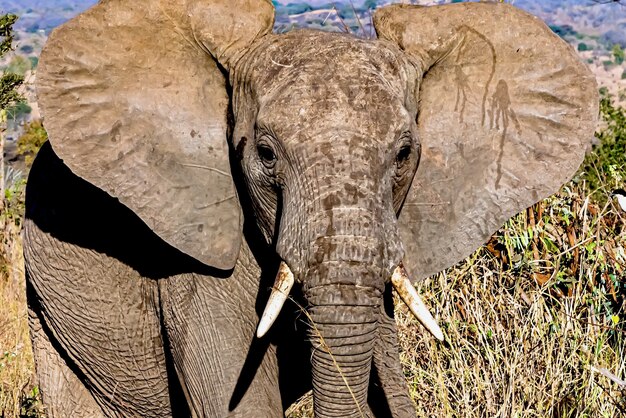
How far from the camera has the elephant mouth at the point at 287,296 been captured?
390cm

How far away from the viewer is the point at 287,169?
4074 millimetres

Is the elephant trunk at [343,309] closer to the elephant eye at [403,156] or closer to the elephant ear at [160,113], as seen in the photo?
the elephant eye at [403,156]

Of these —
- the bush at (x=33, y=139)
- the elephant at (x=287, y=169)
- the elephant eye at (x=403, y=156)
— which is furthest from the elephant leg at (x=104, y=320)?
the bush at (x=33, y=139)

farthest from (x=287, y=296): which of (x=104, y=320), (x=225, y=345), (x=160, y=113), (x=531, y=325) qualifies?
(x=531, y=325)

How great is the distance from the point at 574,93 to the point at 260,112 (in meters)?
1.37

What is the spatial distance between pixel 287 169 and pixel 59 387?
2.33 metres

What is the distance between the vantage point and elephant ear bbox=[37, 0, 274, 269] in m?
4.44

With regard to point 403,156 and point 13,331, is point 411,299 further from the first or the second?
point 13,331

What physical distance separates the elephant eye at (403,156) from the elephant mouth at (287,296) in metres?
0.42

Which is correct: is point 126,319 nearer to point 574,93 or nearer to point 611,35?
point 574,93

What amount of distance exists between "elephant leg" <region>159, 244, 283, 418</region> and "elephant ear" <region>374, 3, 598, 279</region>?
0.67 m

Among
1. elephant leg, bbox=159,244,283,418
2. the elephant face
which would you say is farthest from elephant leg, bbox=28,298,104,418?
the elephant face

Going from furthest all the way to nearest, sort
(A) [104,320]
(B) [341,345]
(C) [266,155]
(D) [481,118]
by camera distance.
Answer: (A) [104,320]
(D) [481,118]
(C) [266,155]
(B) [341,345]

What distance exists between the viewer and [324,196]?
390 cm
